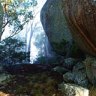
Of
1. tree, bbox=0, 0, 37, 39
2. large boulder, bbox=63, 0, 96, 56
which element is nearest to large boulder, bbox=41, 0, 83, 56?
tree, bbox=0, 0, 37, 39

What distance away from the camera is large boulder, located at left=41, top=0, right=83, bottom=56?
11233mm

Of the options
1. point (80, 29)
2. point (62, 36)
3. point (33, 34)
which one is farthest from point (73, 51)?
point (33, 34)

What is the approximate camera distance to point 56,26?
1193cm

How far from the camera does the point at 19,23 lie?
38.7ft

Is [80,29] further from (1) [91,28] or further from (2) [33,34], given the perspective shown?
(2) [33,34]

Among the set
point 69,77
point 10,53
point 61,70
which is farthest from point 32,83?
point 10,53

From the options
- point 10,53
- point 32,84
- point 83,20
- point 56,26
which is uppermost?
point 83,20

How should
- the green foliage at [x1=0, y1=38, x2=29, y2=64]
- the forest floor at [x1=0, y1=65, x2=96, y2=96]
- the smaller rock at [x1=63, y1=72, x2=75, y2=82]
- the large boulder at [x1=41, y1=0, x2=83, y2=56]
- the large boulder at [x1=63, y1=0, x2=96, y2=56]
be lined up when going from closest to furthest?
the large boulder at [x1=63, y1=0, x2=96, y2=56] → the forest floor at [x1=0, y1=65, x2=96, y2=96] → the smaller rock at [x1=63, y1=72, x2=75, y2=82] → the green foliage at [x1=0, y1=38, x2=29, y2=64] → the large boulder at [x1=41, y1=0, x2=83, y2=56]

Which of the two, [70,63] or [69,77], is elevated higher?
[70,63]

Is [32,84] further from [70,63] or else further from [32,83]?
[70,63]

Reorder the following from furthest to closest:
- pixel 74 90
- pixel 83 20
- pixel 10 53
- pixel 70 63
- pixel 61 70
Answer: pixel 10 53, pixel 70 63, pixel 61 70, pixel 74 90, pixel 83 20

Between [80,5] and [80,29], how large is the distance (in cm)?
66

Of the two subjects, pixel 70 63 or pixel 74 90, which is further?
pixel 70 63

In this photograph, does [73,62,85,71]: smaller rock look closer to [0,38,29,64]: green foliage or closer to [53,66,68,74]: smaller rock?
[53,66,68,74]: smaller rock
